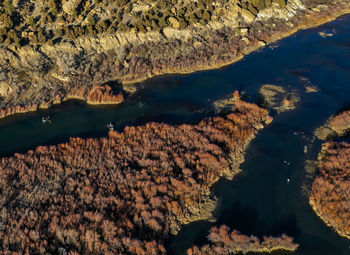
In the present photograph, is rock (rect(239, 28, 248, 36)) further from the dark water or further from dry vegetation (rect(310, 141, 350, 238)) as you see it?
dry vegetation (rect(310, 141, 350, 238))

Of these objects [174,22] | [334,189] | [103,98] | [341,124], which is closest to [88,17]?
[174,22]

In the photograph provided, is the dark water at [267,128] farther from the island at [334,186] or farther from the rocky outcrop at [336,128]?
the rocky outcrop at [336,128]

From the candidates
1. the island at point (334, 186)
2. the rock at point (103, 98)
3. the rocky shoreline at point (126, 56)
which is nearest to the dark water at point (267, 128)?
the island at point (334, 186)

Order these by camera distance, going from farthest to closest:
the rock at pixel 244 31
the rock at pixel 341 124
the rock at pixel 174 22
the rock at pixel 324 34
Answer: the rock at pixel 324 34 < the rock at pixel 244 31 < the rock at pixel 174 22 < the rock at pixel 341 124

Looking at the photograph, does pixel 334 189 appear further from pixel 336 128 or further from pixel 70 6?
pixel 70 6

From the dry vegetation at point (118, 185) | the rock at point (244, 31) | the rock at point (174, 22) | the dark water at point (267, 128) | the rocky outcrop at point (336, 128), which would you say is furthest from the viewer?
the rock at point (244, 31)

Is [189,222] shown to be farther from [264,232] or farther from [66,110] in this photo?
[66,110]
